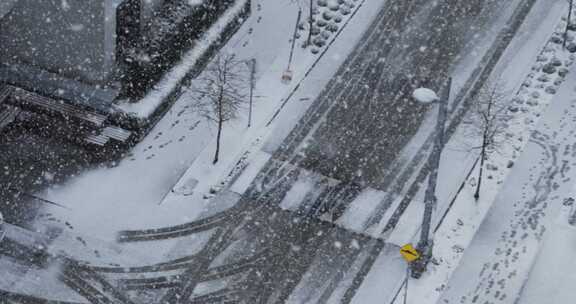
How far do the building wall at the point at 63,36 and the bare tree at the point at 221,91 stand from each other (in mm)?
4652

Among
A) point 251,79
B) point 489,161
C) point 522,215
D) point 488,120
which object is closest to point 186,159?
point 251,79

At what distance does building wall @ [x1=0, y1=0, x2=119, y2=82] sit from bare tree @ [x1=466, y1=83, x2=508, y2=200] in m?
17.3

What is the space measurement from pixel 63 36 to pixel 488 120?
20.0 metres

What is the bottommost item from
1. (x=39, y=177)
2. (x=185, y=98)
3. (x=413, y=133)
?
(x=39, y=177)

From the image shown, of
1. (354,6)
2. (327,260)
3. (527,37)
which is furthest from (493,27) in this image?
(327,260)

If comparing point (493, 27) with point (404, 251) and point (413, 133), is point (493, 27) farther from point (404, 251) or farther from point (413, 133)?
point (404, 251)

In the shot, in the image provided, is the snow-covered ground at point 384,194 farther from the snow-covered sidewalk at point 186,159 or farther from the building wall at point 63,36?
the building wall at point 63,36

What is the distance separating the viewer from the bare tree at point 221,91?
Answer: 5406 centimetres

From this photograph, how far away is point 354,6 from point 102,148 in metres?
17.1

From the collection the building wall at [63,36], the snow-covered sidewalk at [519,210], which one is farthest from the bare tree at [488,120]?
the building wall at [63,36]

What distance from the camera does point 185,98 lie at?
57.9m

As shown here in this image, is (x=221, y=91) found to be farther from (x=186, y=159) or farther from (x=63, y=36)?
(x=63, y=36)

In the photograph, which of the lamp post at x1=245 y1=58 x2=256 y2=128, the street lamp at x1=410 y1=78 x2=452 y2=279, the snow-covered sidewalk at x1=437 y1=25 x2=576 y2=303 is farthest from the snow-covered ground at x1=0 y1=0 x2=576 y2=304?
the street lamp at x1=410 y1=78 x2=452 y2=279

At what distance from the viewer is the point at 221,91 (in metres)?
53.0
